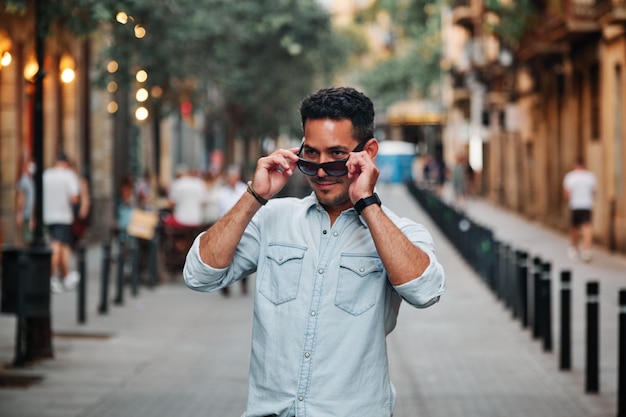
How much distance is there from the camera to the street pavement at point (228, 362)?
32.0 ft

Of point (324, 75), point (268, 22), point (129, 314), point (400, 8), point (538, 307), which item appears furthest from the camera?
point (324, 75)

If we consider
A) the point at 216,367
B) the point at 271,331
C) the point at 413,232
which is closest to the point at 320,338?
the point at 271,331

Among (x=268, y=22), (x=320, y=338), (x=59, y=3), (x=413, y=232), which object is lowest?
(x=320, y=338)

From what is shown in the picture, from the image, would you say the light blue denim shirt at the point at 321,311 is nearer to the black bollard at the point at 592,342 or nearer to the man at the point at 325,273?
the man at the point at 325,273

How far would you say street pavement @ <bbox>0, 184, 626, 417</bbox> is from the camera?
9766 millimetres

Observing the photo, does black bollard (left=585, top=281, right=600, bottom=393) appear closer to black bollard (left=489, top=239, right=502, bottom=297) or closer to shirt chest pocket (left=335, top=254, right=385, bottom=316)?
shirt chest pocket (left=335, top=254, right=385, bottom=316)

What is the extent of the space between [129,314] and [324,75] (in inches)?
1184

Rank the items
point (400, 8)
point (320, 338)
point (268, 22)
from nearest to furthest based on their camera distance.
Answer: point (320, 338) → point (268, 22) → point (400, 8)

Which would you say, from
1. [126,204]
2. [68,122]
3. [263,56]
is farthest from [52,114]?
[263,56]

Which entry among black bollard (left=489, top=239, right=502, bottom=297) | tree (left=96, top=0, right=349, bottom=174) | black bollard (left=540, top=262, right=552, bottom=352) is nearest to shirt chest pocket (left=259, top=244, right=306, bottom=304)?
black bollard (left=540, top=262, right=552, bottom=352)

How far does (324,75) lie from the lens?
45.3 meters

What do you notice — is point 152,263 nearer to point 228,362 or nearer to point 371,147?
point 228,362

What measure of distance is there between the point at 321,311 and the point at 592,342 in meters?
6.57

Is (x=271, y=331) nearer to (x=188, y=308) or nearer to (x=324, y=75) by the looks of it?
(x=188, y=308)
